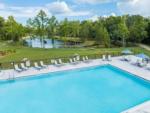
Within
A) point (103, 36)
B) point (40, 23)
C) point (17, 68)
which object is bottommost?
point (17, 68)

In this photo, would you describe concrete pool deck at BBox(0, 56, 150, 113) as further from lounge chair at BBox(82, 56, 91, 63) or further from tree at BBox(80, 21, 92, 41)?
tree at BBox(80, 21, 92, 41)

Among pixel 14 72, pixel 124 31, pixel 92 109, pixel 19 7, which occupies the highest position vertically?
pixel 19 7

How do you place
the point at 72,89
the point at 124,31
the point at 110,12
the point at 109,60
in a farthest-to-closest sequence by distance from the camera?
the point at 110,12 < the point at 124,31 < the point at 109,60 < the point at 72,89

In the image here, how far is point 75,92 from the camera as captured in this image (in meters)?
12.2

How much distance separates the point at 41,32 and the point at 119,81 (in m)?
20.3

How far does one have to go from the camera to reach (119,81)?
46.8 ft

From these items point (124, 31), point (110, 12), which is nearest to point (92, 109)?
point (124, 31)

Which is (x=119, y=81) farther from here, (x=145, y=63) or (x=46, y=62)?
(x=46, y=62)

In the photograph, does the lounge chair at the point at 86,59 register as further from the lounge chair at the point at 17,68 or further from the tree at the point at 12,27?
the tree at the point at 12,27

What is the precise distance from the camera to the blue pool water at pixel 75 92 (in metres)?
10.1

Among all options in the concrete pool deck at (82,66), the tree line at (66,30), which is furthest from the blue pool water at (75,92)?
the tree line at (66,30)

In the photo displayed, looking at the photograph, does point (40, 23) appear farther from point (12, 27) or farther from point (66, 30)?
point (12, 27)

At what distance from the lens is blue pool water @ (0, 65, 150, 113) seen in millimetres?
10117

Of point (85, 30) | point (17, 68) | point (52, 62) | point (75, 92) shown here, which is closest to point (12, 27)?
point (85, 30)
